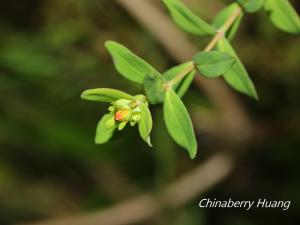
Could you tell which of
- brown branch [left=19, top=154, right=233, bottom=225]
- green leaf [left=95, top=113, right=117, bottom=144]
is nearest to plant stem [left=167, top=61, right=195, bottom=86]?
green leaf [left=95, top=113, right=117, bottom=144]

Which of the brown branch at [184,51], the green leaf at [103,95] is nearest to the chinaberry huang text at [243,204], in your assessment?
the brown branch at [184,51]

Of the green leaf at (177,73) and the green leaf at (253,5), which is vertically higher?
the green leaf at (253,5)

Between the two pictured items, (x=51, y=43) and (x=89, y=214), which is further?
(x=89, y=214)

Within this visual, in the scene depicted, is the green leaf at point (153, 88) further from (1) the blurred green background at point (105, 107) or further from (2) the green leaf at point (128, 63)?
(1) the blurred green background at point (105, 107)

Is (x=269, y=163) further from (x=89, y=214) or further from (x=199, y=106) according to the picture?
(x=89, y=214)

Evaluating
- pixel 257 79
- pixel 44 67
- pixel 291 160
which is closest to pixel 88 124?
pixel 44 67

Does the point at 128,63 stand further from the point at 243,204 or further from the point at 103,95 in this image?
the point at 243,204
